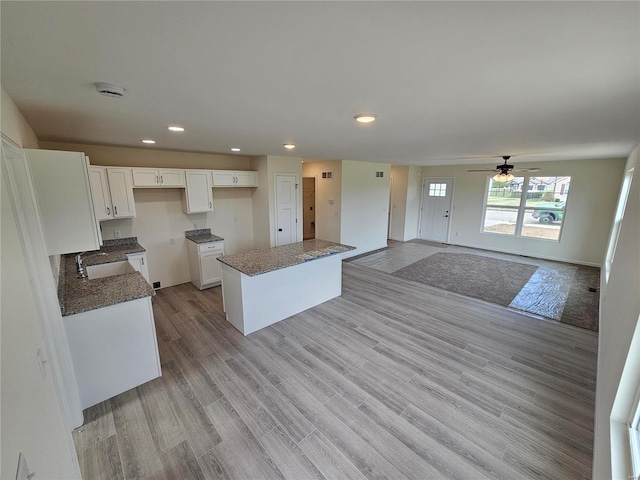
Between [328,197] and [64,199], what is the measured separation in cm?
506

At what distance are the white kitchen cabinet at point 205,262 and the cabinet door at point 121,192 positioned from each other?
111 centimetres

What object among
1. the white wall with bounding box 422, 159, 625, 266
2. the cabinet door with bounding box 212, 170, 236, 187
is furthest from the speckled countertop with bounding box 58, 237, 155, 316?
the white wall with bounding box 422, 159, 625, 266

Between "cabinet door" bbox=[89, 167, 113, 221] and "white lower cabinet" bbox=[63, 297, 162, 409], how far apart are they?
2056 millimetres

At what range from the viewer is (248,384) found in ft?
8.45

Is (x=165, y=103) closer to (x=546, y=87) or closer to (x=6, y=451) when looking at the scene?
(x=6, y=451)

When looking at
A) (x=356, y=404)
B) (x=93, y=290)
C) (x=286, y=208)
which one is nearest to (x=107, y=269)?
(x=93, y=290)

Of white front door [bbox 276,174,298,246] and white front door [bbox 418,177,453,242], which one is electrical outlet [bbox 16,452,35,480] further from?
white front door [bbox 418,177,453,242]

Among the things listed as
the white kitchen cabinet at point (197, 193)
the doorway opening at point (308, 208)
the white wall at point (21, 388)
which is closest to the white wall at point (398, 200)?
the doorway opening at point (308, 208)

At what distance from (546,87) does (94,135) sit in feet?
13.8

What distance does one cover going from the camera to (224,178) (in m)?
4.94

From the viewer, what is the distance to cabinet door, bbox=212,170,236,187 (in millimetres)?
4832

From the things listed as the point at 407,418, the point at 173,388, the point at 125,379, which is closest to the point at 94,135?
the point at 125,379

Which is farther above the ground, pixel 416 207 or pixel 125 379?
pixel 416 207

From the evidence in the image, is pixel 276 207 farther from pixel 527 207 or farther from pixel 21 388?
pixel 527 207
